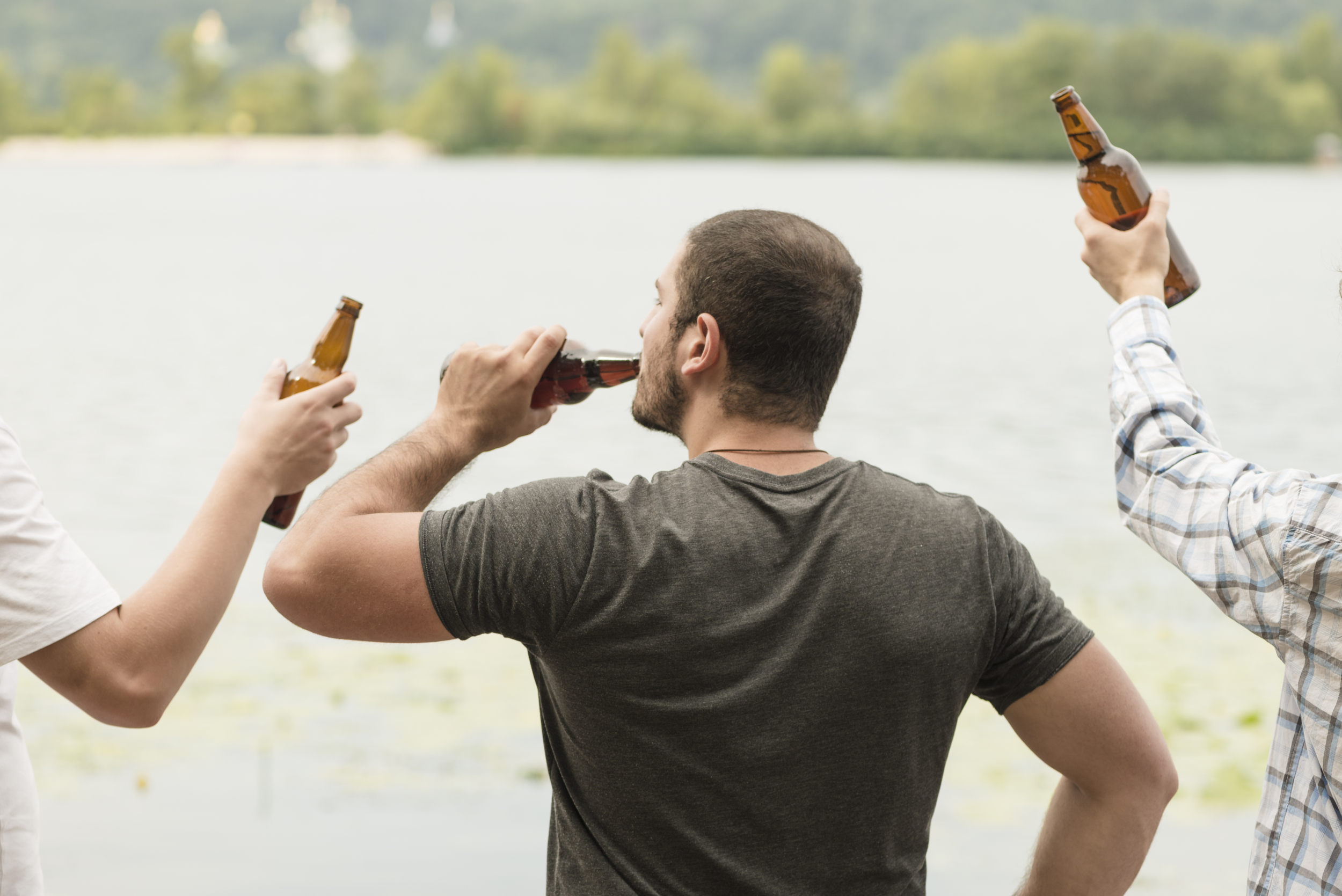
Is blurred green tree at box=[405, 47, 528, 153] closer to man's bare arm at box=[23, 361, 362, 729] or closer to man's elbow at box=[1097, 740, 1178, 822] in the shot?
man's bare arm at box=[23, 361, 362, 729]

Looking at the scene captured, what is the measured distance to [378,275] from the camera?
30.3m

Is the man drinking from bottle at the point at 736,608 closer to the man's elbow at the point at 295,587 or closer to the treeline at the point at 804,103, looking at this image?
the man's elbow at the point at 295,587

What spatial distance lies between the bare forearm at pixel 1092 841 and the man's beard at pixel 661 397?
0.77 m

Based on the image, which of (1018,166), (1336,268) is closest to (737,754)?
(1336,268)

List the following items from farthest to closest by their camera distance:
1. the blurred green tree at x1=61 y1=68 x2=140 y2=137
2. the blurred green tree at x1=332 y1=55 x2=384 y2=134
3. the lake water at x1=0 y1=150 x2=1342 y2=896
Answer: the blurred green tree at x1=332 y1=55 x2=384 y2=134 → the blurred green tree at x1=61 y1=68 x2=140 y2=137 → the lake water at x1=0 y1=150 x2=1342 y2=896

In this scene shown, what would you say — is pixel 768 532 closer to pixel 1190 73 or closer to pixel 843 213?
pixel 843 213

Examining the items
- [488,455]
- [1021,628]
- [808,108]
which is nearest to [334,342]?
[1021,628]

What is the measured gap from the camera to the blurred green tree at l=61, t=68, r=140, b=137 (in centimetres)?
7375

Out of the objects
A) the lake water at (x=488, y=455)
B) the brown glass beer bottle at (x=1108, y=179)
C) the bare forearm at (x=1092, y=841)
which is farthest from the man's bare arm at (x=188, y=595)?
the brown glass beer bottle at (x=1108, y=179)

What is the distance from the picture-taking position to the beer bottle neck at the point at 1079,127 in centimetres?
235

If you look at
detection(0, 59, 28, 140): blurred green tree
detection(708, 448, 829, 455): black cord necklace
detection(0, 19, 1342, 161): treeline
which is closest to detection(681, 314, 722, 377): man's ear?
detection(708, 448, 829, 455): black cord necklace

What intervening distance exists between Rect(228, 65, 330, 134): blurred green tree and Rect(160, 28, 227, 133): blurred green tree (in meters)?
1.25

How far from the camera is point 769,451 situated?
1766 mm

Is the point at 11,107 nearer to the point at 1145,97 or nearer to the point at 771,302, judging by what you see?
the point at 1145,97
